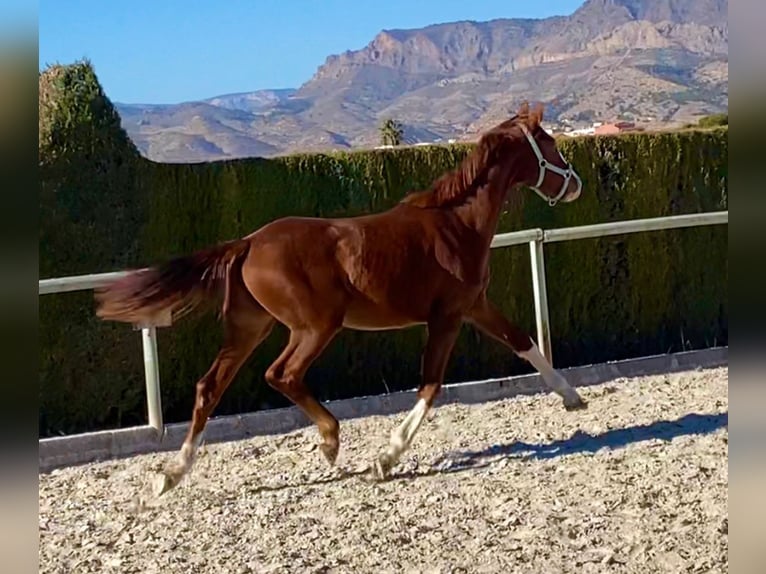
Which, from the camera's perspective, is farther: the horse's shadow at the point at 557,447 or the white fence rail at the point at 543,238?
the white fence rail at the point at 543,238

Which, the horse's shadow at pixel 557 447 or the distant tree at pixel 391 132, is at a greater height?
the distant tree at pixel 391 132

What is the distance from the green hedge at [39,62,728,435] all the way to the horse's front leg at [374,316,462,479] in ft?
5.94

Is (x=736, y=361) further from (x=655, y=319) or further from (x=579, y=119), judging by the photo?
(x=579, y=119)

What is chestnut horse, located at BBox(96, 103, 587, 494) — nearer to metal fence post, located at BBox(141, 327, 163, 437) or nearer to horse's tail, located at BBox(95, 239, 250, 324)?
horse's tail, located at BBox(95, 239, 250, 324)

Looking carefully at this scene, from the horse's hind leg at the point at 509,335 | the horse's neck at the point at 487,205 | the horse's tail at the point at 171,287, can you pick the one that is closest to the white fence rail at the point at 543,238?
the horse's hind leg at the point at 509,335

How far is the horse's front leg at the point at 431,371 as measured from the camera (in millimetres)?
3930

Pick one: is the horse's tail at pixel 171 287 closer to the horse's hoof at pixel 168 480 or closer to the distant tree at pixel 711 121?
the horse's hoof at pixel 168 480

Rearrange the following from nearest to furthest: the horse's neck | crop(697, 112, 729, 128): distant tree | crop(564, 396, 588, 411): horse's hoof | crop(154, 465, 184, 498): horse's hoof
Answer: crop(154, 465, 184, 498): horse's hoof → the horse's neck → crop(564, 396, 588, 411): horse's hoof → crop(697, 112, 729, 128): distant tree

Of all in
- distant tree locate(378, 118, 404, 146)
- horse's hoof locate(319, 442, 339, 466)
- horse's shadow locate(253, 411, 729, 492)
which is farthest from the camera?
distant tree locate(378, 118, 404, 146)

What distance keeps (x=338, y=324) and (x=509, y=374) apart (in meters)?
3.11

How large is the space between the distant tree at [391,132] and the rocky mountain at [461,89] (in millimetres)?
166

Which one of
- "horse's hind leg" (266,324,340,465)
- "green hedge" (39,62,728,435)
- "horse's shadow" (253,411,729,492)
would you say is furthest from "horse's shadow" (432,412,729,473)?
"green hedge" (39,62,728,435)

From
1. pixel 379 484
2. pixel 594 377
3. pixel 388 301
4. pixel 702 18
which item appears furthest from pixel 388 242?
pixel 702 18

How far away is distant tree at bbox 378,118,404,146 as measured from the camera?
313 inches
